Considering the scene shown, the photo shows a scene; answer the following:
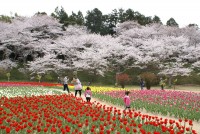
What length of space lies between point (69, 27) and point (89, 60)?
1490 centimetres

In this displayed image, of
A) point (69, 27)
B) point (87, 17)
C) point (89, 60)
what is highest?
point (87, 17)

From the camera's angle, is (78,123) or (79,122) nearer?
(78,123)

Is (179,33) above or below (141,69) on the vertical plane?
above

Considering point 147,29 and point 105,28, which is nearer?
point 147,29

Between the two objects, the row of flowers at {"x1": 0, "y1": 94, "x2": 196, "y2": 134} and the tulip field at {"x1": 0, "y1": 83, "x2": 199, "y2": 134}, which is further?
the tulip field at {"x1": 0, "y1": 83, "x2": 199, "y2": 134}

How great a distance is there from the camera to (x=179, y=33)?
65.6m

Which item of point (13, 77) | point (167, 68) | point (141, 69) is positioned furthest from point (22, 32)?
point (167, 68)

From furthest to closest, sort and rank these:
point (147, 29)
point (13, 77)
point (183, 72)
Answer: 1. point (147, 29)
2. point (13, 77)
3. point (183, 72)

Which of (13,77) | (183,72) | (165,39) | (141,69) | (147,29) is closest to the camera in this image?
(183,72)

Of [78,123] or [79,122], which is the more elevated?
[78,123]

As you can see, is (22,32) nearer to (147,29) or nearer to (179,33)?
(147,29)

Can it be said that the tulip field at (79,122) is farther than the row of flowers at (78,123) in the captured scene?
Yes

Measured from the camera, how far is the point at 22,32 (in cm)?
5062

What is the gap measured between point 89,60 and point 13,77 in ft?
43.2
